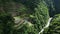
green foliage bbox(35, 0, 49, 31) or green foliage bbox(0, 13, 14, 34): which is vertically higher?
green foliage bbox(35, 0, 49, 31)

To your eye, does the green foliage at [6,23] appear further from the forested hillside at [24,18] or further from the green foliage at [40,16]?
the green foliage at [40,16]

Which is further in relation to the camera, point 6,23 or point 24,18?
point 24,18

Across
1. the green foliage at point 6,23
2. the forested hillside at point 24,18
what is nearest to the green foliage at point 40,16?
the forested hillside at point 24,18

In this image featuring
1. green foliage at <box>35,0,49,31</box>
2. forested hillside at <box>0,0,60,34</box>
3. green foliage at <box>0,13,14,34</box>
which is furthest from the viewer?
green foliage at <box>35,0,49,31</box>

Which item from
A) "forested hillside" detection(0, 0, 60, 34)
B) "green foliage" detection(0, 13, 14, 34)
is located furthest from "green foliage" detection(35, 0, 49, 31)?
"green foliage" detection(0, 13, 14, 34)

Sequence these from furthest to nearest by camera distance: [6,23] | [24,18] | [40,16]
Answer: [40,16] → [24,18] → [6,23]

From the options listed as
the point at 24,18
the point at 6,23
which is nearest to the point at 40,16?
the point at 24,18

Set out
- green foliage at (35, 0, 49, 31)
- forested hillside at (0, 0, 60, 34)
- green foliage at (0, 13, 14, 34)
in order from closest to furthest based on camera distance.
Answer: green foliage at (0, 13, 14, 34) < forested hillside at (0, 0, 60, 34) < green foliage at (35, 0, 49, 31)

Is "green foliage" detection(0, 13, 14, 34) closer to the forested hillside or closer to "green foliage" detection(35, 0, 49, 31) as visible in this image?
the forested hillside

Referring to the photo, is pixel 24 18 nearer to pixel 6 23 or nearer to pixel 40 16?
pixel 6 23
